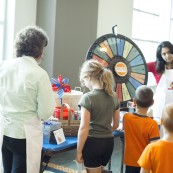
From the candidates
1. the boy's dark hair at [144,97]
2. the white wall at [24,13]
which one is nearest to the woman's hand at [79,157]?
the boy's dark hair at [144,97]

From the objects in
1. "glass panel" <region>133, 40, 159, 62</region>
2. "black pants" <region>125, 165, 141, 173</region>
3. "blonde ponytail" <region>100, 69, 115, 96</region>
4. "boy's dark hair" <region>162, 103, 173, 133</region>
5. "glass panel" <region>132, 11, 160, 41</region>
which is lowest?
"black pants" <region>125, 165, 141, 173</region>

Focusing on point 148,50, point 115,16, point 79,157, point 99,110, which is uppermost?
point 115,16

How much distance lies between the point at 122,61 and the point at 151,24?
133 inches

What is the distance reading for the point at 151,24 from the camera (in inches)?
241

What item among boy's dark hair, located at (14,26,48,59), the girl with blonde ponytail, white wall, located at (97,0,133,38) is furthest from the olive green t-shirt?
white wall, located at (97,0,133,38)

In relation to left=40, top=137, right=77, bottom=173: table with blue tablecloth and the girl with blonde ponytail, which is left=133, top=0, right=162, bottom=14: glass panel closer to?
the girl with blonde ponytail

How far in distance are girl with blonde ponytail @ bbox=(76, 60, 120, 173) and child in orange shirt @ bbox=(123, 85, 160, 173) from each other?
196 millimetres

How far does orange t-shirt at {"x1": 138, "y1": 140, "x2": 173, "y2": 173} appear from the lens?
1699mm

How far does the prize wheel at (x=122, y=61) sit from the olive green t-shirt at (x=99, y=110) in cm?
78

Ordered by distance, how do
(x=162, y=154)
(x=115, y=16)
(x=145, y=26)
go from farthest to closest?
(x=145, y=26), (x=115, y=16), (x=162, y=154)

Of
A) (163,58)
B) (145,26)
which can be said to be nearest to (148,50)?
(145,26)

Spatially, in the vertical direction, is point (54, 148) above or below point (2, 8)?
below

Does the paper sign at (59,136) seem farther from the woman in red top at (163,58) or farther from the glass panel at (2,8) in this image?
the glass panel at (2,8)

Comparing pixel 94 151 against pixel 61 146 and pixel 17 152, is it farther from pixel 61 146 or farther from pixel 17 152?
pixel 17 152
